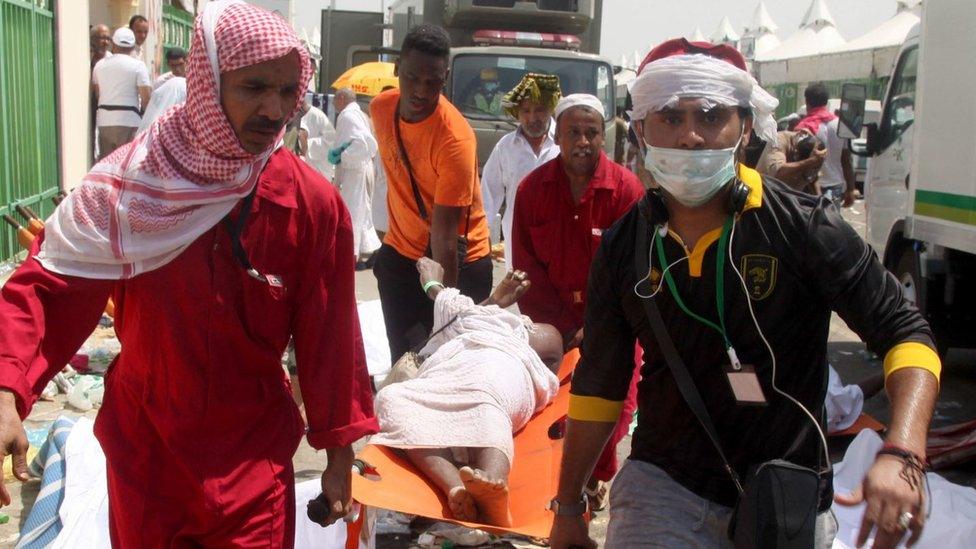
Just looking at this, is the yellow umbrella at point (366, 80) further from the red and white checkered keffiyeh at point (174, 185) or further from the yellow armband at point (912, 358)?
the yellow armband at point (912, 358)

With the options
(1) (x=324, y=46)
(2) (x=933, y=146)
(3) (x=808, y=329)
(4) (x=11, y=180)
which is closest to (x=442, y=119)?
(3) (x=808, y=329)

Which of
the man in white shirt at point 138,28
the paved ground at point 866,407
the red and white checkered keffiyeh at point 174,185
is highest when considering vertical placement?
the man in white shirt at point 138,28

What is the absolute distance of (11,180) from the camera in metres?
9.70

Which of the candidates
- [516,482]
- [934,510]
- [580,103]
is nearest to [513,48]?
[580,103]

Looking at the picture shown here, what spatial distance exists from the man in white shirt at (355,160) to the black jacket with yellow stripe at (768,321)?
31.1 ft

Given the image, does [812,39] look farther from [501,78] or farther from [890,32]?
[501,78]

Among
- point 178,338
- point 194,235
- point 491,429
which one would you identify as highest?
point 194,235

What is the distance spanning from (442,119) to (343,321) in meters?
2.36

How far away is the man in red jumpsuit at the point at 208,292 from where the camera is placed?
2.60m

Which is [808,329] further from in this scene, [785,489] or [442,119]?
[442,119]

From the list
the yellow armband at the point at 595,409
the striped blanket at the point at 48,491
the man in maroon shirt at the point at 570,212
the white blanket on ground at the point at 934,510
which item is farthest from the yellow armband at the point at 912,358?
the striped blanket at the point at 48,491

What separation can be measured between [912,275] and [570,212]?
391 centimetres

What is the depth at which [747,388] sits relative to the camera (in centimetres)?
260

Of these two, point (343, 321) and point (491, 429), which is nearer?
point (343, 321)
